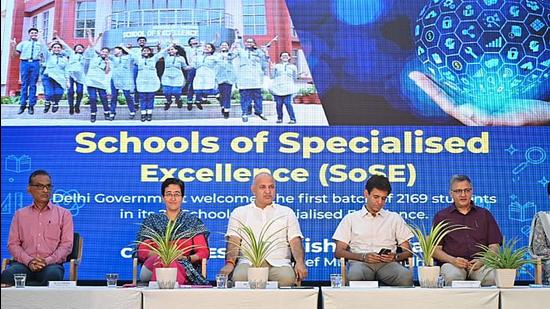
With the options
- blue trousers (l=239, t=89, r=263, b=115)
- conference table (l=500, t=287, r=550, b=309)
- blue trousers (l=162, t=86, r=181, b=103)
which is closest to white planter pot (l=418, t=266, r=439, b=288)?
conference table (l=500, t=287, r=550, b=309)

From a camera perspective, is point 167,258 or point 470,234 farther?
point 470,234

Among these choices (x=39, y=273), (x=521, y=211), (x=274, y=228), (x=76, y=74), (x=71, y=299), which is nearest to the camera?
(x=71, y=299)

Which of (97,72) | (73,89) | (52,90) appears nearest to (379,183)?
(97,72)

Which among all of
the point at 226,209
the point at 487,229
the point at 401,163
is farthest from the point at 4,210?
the point at 487,229

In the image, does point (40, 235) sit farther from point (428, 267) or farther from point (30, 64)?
point (428, 267)

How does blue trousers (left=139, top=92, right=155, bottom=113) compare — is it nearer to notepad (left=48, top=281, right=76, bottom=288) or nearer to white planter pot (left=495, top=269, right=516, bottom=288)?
notepad (left=48, top=281, right=76, bottom=288)

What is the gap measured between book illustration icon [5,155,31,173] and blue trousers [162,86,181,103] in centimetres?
112

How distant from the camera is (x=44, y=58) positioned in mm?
5711

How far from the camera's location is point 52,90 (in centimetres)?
570

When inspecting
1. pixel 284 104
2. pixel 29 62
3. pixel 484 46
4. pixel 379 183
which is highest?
pixel 484 46

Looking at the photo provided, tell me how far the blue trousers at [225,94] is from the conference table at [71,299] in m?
2.56

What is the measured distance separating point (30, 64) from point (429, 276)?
143 inches

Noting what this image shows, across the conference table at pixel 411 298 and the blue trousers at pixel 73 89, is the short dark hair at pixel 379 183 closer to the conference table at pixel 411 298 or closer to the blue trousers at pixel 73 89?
the conference table at pixel 411 298

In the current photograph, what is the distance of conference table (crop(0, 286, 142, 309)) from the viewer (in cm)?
325
